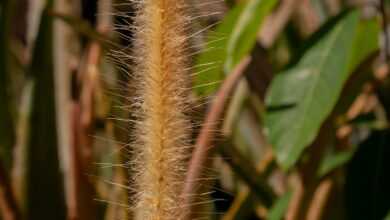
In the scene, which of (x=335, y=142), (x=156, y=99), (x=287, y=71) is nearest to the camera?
(x=156, y=99)

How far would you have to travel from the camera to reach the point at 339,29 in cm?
105

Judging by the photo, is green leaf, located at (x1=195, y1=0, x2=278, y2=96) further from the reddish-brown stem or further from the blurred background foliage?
the reddish-brown stem

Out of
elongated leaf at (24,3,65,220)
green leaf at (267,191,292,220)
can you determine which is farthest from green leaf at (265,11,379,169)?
elongated leaf at (24,3,65,220)

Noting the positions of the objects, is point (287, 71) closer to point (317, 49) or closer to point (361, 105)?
point (317, 49)

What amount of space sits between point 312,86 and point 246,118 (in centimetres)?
64

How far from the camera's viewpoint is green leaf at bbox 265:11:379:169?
3.03ft

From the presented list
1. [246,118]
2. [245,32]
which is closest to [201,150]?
[245,32]

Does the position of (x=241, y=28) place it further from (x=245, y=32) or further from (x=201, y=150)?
(x=201, y=150)

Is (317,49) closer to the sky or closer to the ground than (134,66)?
closer to the ground

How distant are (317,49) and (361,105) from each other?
322mm

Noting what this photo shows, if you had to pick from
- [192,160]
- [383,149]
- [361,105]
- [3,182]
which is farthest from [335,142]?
[192,160]

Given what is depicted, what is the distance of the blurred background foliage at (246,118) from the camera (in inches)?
37.4

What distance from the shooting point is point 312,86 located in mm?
984

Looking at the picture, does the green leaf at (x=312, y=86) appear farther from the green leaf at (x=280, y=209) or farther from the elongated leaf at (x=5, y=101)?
the elongated leaf at (x=5, y=101)
